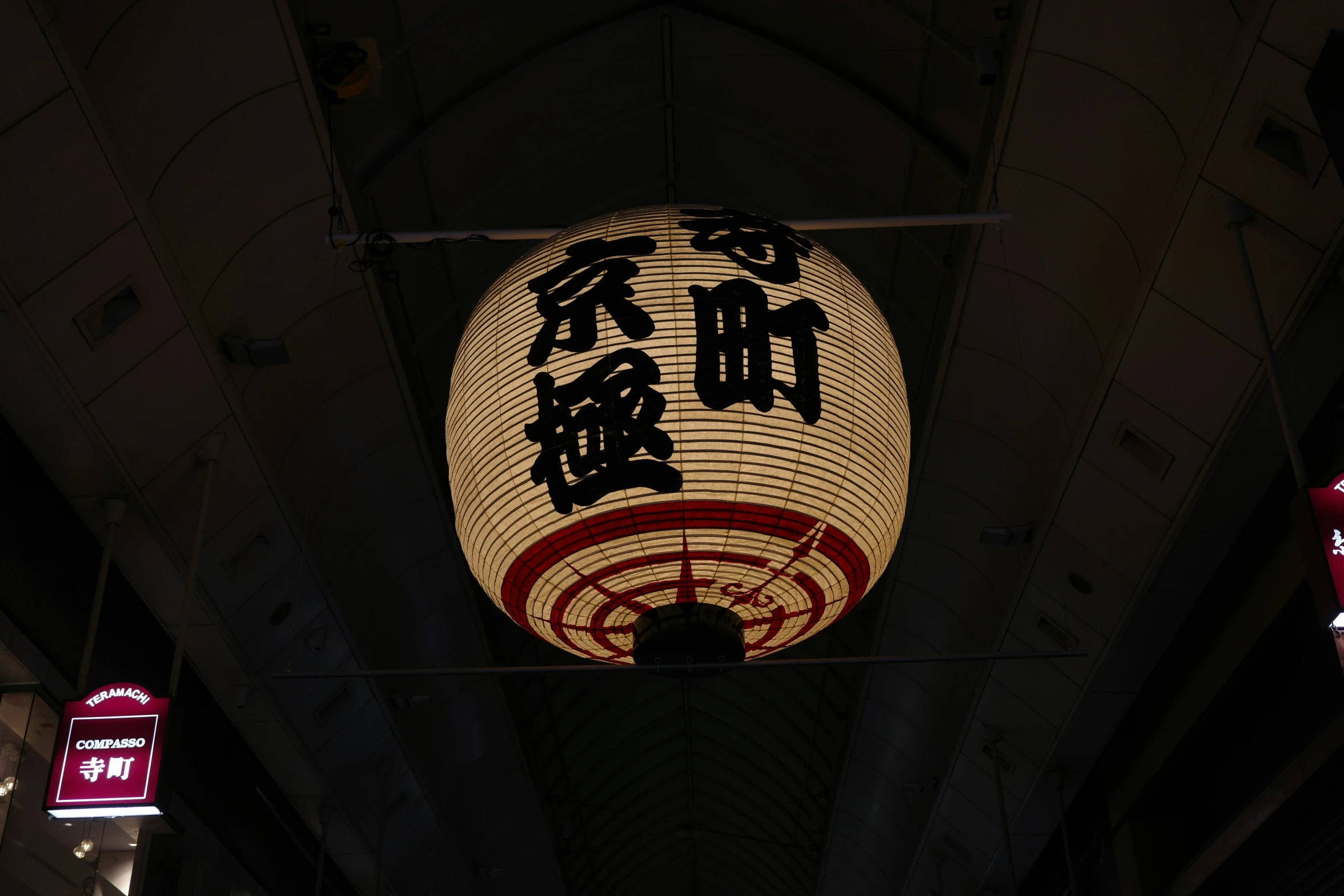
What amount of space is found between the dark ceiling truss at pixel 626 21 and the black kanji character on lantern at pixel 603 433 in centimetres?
395

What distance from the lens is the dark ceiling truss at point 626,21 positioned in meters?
7.50

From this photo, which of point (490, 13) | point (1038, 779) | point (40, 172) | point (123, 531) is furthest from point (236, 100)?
point (1038, 779)

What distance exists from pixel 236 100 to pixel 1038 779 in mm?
8765

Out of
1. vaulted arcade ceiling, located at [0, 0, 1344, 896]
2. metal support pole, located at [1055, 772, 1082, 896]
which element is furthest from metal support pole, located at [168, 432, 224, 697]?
metal support pole, located at [1055, 772, 1082, 896]

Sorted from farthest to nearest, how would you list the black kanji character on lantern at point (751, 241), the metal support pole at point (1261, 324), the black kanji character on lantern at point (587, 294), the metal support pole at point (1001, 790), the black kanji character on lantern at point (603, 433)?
the metal support pole at point (1001, 790) → the metal support pole at point (1261, 324) → the black kanji character on lantern at point (751, 241) → the black kanji character on lantern at point (587, 294) → the black kanji character on lantern at point (603, 433)

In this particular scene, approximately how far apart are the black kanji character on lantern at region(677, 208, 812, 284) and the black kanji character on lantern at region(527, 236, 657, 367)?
222 millimetres

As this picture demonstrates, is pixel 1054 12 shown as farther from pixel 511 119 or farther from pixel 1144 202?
pixel 511 119

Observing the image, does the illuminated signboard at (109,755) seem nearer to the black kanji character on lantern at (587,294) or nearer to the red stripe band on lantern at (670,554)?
the red stripe band on lantern at (670,554)

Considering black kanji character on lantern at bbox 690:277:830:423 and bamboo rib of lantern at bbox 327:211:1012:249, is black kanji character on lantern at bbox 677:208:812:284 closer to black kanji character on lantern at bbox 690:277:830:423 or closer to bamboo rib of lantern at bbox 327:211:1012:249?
black kanji character on lantern at bbox 690:277:830:423

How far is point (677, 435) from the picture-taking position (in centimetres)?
382

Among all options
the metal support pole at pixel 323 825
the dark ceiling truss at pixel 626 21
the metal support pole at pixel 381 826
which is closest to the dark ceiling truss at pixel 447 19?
the dark ceiling truss at pixel 626 21

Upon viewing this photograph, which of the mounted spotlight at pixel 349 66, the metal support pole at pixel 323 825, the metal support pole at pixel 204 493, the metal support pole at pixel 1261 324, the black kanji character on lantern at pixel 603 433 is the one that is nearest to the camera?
the black kanji character on lantern at pixel 603 433

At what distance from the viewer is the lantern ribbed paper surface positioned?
385 centimetres

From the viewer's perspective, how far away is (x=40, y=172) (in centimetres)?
536
